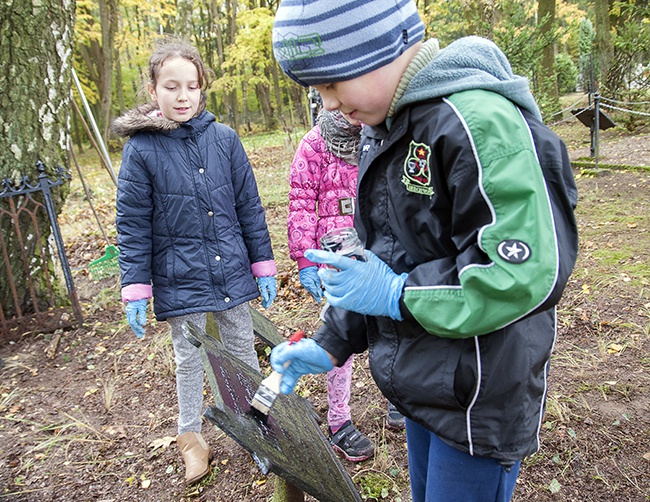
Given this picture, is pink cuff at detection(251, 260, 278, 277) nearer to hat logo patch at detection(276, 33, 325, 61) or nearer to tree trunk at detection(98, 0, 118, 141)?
hat logo patch at detection(276, 33, 325, 61)

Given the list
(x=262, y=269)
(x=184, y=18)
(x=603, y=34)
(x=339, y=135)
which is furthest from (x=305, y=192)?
(x=603, y=34)

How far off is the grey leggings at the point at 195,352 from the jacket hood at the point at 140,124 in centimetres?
90

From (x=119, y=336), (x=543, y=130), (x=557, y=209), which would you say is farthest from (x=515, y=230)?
(x=119, y=336)

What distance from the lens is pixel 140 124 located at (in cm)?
246

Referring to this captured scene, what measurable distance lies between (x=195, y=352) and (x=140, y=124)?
1.14 metres

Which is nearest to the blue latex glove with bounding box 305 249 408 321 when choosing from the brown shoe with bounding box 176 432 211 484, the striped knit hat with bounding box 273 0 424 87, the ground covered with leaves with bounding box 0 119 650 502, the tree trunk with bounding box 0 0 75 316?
the striped knit hat with bounding box 273 0 424 87

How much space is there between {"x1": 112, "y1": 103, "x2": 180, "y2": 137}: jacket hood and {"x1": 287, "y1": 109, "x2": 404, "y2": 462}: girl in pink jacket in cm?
63

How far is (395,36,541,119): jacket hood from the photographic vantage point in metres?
1.09

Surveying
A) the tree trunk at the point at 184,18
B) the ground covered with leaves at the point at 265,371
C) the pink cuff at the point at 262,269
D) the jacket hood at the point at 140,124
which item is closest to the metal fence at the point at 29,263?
the ground covered with leaves at the point at 265,371

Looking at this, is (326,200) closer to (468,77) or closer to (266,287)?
(266,287)

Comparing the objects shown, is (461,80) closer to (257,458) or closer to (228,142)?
(257,458)

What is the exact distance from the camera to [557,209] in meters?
1.05

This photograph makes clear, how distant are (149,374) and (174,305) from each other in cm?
158

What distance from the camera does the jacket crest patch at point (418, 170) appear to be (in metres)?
A: 1.13
